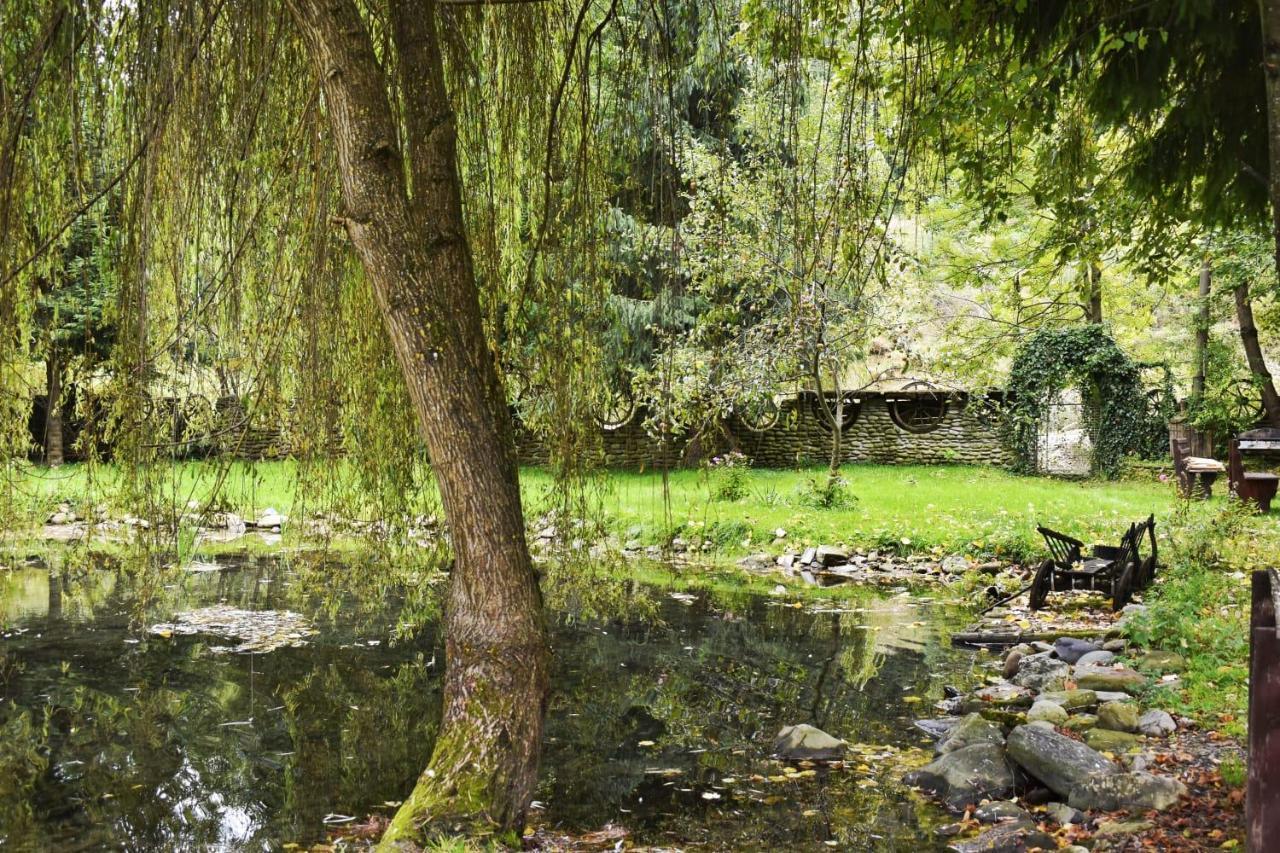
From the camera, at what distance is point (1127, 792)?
4.35 meters

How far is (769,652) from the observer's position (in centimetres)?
797

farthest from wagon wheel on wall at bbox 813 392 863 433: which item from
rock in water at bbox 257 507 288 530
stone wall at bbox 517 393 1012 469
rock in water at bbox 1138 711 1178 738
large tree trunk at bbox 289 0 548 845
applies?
large tree trunk at bbox 289 0 548 845

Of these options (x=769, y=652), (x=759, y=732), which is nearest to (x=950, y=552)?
(x=769, y=652)

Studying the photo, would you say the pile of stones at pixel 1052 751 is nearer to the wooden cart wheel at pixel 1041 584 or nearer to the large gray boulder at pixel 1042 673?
the large gray boulder at pixel 1042 673

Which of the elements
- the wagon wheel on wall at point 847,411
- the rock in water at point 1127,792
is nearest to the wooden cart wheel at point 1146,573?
the rock in water at point 1127,792

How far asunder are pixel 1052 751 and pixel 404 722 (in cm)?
357

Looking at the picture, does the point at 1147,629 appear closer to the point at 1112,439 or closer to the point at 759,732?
the point at 759,732

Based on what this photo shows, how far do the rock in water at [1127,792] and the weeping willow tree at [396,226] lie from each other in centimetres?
240

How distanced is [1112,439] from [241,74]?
15396mm

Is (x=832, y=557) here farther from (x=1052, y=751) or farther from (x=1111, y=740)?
(x=1052, y=751)

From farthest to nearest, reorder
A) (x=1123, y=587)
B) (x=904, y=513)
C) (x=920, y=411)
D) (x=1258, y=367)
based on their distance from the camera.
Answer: (x=920, y=411), (x=1258, y=367), (x=904, y=513), (x=1123, y=587)

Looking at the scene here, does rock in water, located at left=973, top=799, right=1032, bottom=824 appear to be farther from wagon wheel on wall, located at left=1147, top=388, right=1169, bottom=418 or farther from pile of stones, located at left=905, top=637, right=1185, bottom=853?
wagon wheel on wall, located at left=1147, top=388, right=1169, bottom=418

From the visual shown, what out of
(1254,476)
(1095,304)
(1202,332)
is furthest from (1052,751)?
(1095,304)

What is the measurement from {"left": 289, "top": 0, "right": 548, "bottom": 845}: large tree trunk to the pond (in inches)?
41.8
